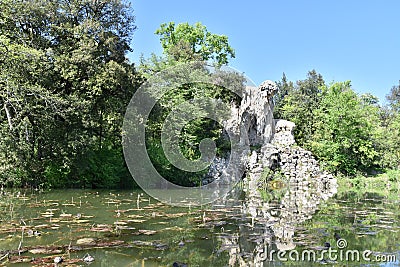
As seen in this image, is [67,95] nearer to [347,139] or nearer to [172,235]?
[172,235]

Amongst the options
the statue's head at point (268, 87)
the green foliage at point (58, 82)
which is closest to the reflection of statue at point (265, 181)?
the statue's head at point (268, 87)

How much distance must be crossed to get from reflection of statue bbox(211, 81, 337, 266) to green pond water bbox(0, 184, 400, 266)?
0.18 feet

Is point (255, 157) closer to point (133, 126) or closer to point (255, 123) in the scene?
point (255, 123)

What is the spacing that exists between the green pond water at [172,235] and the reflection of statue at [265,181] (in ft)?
0.18

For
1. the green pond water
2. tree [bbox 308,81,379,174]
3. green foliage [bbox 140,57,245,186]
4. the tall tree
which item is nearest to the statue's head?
green foliage [bbox 140,57,245,186]

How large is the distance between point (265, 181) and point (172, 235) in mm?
12564

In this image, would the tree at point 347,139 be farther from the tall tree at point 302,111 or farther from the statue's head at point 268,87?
the statue's head at point 268,87

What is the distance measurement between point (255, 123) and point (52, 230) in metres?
17.4

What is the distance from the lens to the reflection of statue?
540 cm

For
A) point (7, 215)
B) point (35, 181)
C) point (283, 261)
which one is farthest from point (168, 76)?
point (283, 261)

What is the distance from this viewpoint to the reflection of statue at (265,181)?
5398 millimetres

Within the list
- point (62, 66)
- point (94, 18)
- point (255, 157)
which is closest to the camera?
point (62, 66)

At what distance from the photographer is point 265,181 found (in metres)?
17.4

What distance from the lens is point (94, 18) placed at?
48.4ft
